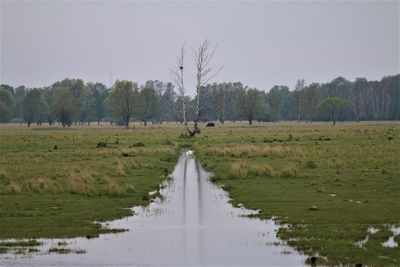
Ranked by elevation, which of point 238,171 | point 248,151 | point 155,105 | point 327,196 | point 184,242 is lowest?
point 184,242

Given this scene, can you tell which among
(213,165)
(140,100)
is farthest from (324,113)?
(213,165)

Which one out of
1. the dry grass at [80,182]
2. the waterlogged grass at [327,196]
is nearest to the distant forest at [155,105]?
the waterlogged grass at [327,196]

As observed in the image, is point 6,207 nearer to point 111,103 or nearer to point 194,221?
point 194,221

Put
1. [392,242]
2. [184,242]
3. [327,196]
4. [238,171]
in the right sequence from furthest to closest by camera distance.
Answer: [238,171]
[327,196]
[184,242]
[392,242]

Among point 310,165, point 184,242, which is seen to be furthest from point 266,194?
point 310,165

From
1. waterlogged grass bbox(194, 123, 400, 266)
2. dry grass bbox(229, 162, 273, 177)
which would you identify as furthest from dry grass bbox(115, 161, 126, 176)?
dry grass bbox(229, 162, 273, 177)

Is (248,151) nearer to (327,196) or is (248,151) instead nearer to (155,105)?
(327,196)

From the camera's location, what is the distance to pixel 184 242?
1712cm

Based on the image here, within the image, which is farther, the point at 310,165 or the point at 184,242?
the point at 310,165

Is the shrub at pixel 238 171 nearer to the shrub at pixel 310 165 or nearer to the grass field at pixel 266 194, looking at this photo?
the grass field at pixel 266 194

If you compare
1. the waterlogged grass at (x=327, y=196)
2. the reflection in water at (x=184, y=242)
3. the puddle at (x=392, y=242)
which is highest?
the waterlogged grass at (x=327, y=196)

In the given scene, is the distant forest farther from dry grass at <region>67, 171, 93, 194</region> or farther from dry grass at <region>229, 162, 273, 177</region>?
dry grass at <region>67, 171, 93, 194</region>

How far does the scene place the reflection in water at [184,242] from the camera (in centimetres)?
1491

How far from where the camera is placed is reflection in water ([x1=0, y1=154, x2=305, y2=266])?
14.9 meters
